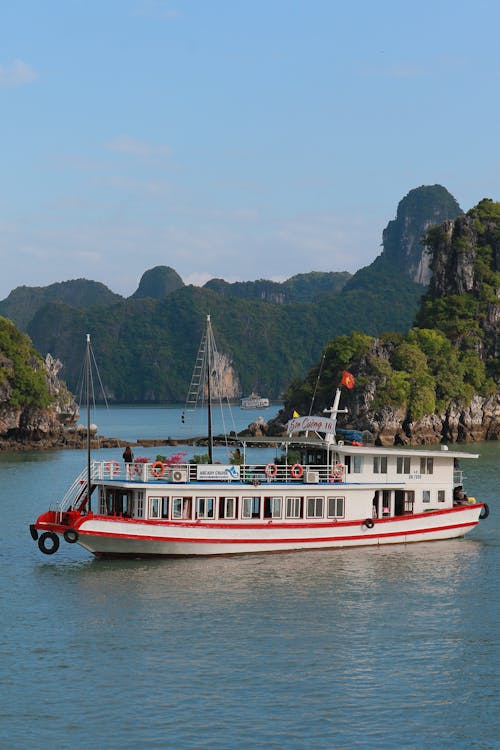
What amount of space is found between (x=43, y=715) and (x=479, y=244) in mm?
116828

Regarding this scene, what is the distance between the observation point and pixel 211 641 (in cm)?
2753

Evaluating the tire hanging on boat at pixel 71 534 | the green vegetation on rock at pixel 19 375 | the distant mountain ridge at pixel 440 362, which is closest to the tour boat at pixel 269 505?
the tire hanging on boat at pixel 71 534

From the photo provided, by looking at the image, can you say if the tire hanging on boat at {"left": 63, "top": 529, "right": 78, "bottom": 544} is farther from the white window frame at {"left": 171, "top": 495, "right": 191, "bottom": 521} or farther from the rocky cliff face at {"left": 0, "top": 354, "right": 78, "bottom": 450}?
the rocky cliff face at {"left": 0, "top": 354, "right": 78, "bottom": 450}

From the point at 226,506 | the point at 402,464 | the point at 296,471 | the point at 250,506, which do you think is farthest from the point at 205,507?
the point at 402,464

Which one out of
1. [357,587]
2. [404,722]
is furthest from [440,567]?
[404,722]

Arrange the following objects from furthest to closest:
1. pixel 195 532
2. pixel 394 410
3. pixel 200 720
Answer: pixel 394 410 < pixel 195 532 < pixel 200 720

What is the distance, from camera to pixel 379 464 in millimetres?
41281

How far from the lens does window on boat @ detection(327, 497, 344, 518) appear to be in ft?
129

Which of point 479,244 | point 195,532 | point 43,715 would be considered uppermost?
point 479,244

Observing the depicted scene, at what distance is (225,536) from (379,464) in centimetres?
758

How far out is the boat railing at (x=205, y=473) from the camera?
37.9 meters

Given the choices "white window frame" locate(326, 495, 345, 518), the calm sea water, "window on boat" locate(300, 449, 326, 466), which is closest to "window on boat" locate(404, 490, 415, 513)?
the calm sea water

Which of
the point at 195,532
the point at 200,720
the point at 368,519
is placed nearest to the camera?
the point at 200,720

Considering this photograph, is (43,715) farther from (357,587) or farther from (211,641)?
(357,587)
